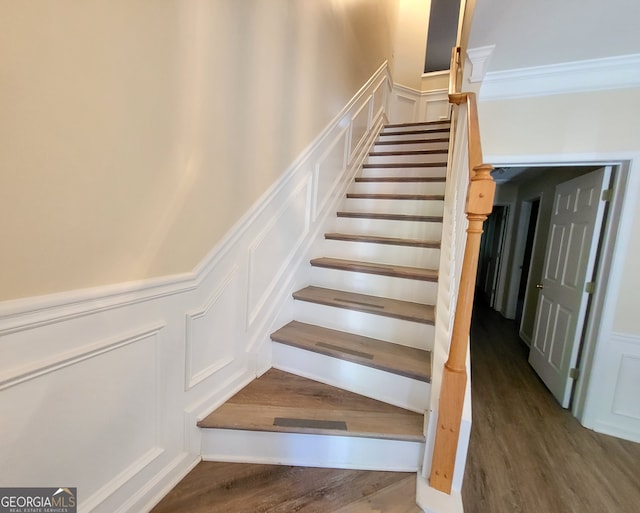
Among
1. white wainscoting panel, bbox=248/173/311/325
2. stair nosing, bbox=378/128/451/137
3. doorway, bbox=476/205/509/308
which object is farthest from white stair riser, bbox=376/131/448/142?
doorway, bbox=476/205/509/308

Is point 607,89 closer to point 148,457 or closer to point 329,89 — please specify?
point 329,89

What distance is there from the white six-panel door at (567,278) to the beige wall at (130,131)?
2.48 metres

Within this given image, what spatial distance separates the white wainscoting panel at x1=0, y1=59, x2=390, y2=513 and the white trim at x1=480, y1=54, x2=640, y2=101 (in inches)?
62.8

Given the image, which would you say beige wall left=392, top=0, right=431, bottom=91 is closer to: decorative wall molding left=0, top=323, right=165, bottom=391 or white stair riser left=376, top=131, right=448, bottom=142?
white stair riser left=376, top=131, right=448, bottom=142

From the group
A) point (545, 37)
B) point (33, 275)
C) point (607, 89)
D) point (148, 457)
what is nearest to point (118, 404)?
point (148, 457)

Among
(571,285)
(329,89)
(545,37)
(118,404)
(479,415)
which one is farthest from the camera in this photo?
(571,285)

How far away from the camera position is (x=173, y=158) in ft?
3.40

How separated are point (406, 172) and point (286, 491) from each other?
8.20ft

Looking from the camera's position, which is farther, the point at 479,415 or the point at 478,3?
the point at 479,415

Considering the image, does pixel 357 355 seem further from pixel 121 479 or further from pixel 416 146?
pixel 416 146

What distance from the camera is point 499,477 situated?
1704 mm

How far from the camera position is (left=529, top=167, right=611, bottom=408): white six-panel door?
230 cm

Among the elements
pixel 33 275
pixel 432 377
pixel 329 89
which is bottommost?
pixel 432 377

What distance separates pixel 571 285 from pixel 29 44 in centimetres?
343
